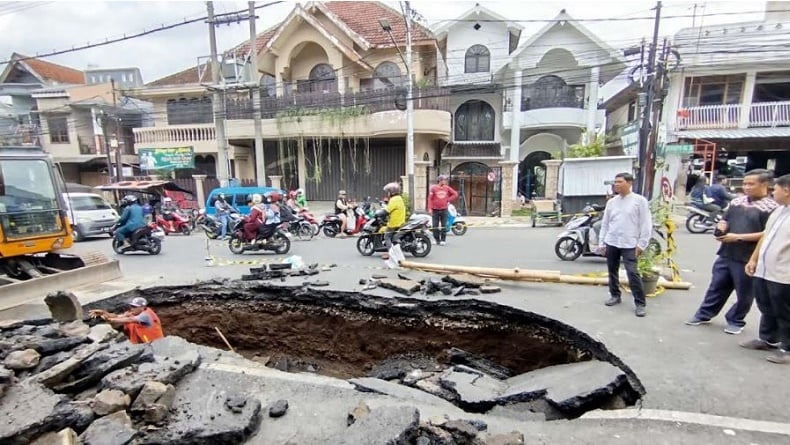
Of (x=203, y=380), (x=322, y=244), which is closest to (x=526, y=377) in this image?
(x=203, y=380)

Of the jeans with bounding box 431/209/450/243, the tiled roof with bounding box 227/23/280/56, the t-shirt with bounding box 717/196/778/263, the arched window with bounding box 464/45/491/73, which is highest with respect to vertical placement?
the tiled roof with bounding box 227/23/280/56

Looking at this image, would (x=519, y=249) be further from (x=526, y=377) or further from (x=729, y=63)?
(x=729, y=63)

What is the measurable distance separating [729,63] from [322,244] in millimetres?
17071

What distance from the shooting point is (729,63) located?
1488 cm

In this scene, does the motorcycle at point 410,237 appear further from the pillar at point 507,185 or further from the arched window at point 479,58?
the arched window at point 479,58

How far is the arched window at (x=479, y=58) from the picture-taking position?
1862 centimetres

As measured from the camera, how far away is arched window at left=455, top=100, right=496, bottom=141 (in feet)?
62.8

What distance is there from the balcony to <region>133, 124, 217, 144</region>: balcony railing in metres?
20.7

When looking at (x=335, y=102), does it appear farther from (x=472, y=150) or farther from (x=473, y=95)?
(x=472, y=150)

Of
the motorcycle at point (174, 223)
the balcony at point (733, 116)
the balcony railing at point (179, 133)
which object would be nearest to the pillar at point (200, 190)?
the balcony railing at point (179, 133)

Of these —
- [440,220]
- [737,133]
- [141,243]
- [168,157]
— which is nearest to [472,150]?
[737,133]

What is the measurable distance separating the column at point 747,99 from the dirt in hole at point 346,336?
17.1 metres

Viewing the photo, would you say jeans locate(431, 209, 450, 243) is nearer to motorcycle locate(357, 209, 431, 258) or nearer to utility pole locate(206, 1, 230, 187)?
motorcycle locate(357, 209, 431, 258)

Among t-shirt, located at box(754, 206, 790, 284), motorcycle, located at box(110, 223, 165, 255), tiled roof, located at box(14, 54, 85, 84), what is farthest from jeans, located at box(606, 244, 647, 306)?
tiled roof, located at box(14, 54, 85, 84)
